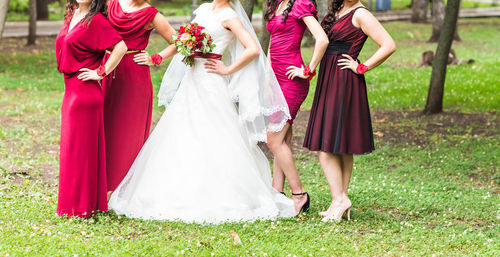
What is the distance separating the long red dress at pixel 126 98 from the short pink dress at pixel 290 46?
4.02 ft

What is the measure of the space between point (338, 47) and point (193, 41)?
4.39ft

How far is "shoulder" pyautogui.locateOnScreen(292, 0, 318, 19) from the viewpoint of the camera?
587cm

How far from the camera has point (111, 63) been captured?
5.77 metres

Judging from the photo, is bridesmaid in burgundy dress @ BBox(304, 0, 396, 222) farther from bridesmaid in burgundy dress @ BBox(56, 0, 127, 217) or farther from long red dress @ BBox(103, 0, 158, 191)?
bridesmaid in burgundy dress @ BBox(56, 0, 127, 217)

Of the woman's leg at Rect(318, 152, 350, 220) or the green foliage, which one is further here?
the green foliage

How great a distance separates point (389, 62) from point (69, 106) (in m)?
15.5

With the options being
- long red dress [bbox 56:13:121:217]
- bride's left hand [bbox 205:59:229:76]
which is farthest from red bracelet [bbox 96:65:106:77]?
bride's left hand [bbox 205:59:229:76]

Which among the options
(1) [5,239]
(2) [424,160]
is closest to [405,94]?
(2) [424,160]

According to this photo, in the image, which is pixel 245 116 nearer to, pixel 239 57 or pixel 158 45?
pixel 239 57

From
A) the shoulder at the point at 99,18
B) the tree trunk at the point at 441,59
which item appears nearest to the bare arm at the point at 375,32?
the shoulder at the point at 99,18

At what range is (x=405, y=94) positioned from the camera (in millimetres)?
14273

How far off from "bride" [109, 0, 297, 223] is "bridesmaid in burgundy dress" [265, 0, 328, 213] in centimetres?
13

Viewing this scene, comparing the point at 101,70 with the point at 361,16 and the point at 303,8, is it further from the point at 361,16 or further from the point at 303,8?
the point at 361,16

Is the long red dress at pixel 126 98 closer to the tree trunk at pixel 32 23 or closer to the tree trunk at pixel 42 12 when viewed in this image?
the tree trunk at pixel 32 23
